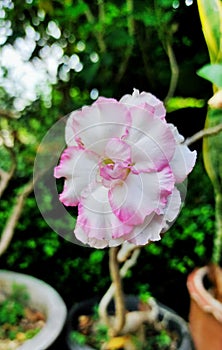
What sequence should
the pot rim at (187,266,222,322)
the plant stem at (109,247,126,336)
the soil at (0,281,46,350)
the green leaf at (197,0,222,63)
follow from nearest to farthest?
→ 1. the green leaf at (197,0,222,63)
2. the plant stem at (109,247,126,336)
3. the pot rim at (187,266,222,322)
4. the soil at (0,281,46,350)

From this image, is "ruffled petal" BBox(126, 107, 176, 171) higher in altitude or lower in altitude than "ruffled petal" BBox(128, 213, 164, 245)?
higher

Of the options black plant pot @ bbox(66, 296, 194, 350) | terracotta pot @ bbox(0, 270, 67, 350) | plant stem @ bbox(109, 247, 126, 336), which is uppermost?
plant stem @ bbox(109, 247, 126, 336)

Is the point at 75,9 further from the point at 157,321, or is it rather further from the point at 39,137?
the point at 157,321

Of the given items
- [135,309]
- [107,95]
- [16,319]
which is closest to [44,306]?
[16,319]

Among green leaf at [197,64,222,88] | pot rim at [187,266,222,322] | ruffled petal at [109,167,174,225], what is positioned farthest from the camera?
pot rim at [187,266,222,322]

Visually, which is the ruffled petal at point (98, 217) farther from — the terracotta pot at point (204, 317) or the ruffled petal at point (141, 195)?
the terracotta pot at point (204, 317)

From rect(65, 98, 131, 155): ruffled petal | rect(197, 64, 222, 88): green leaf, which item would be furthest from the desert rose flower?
rect(197, 64, 222, 88): green leaf

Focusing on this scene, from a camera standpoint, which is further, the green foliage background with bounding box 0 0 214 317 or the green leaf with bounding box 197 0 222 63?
the green foliage background with bounding box 0 0 214 317

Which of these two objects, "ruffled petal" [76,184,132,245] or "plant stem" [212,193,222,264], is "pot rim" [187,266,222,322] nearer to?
"plant stem" [212,193,222,264]
